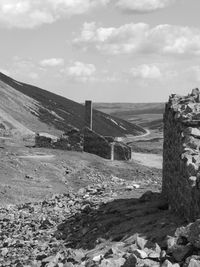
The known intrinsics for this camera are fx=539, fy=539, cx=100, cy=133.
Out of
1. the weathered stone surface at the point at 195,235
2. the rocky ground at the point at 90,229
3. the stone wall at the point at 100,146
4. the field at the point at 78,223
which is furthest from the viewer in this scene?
the stone wall at the point at 100,146

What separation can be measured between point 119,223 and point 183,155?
8.32 feet

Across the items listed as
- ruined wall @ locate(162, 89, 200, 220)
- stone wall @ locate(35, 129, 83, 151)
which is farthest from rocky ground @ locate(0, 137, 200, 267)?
stone wall @ locate(35, 129, 83, 151)

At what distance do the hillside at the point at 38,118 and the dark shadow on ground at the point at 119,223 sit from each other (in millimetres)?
37439

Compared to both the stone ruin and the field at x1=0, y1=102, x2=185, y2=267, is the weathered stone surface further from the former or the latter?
the stone ruin

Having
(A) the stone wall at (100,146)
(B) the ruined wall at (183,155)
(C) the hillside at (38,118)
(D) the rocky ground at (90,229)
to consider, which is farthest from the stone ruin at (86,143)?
(B) the ruined wall at (183,155)

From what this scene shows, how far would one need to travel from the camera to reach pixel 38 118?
70.9 metres

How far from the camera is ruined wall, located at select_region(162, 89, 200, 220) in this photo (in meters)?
9.72

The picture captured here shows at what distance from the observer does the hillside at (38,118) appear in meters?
60.4

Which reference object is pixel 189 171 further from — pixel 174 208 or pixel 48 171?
pixel 48 171

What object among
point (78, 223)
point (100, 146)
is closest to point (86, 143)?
point (100, 146)

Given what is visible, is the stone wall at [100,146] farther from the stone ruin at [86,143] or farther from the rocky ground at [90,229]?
the rocky ground at [90,229]

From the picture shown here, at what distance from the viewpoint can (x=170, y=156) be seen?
1373cm

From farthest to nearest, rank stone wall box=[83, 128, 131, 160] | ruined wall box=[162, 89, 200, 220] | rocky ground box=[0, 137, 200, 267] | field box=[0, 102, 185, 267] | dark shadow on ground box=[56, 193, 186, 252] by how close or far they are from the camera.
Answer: stone wall box=[83, 128, 131, 160], dark shadow on ground box=[56, 193, 186, 252], ruined wall box=[162, 89, 200, 220], field box=[0, 102, 185, 267], rocky ground box=[0, 137, 200, 267]

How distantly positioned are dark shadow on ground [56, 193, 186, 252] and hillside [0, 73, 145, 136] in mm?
37439
